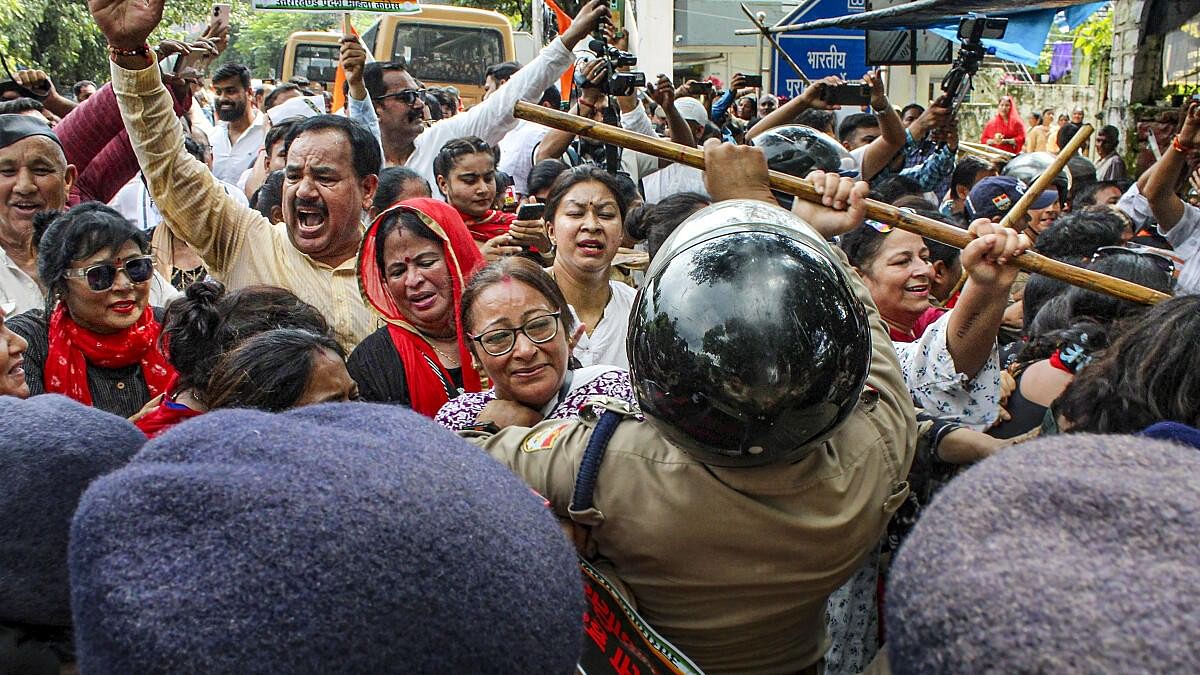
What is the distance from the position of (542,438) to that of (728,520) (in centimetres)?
37

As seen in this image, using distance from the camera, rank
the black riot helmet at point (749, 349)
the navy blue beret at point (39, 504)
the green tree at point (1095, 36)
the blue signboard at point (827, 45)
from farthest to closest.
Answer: the green tree at point (1095, 36) → the blue signboard at point (827, 45) → the black riot helmet at point (749, 349) → the navy blue beret at point (39, 504)

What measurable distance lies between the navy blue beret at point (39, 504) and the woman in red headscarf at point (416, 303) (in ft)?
4.93

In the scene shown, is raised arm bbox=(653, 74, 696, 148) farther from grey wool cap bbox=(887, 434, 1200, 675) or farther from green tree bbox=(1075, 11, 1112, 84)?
green tree bbox=(1075, 11, 1112, 84)

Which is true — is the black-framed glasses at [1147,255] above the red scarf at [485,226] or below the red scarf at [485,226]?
above

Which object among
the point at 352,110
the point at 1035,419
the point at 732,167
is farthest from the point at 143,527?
the point at 352,110

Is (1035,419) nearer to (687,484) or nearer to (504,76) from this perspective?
(687,484)

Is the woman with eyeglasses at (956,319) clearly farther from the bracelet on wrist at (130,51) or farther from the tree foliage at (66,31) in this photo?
the tree foliage at (66,31)

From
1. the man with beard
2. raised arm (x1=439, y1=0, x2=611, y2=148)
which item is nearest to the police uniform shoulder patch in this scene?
raised arm (x1=439, y1=0, x2=611, y2=148)

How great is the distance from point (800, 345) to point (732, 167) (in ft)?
2.75

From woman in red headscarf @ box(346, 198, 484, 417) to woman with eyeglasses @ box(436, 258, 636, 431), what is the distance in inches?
10.0

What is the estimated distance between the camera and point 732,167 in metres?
2.16

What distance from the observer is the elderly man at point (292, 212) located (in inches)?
119

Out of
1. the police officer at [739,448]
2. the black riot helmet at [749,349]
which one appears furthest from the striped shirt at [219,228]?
the black riot helmet at [749,349]

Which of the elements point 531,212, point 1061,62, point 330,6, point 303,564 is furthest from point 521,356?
point 1061,62
